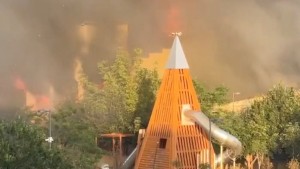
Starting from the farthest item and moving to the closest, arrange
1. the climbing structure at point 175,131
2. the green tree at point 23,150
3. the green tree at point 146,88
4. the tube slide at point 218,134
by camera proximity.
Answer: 1. the green tree at point 146,88
2. the tube slide at point 218,134
3. the climbing structure at point 175,131
4. the green tree at point 23,150

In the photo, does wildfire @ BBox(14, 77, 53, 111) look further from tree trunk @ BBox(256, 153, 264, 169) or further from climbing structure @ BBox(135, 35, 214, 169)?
climbing structure @ BBox(135, 35, 214, 169)

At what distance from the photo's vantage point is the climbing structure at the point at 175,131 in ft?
67.0

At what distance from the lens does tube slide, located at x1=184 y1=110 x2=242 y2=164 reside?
20.5m

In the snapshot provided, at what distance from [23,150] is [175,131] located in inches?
383

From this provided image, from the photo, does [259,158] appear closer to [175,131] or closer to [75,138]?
[175,131]

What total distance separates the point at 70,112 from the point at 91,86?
222 inches

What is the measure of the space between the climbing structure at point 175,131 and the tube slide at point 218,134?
33cm

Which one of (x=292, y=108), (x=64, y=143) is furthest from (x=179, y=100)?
(x=292, y=108)

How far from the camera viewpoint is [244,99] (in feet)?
116

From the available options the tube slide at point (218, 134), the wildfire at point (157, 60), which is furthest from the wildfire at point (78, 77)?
the tube slide at point (218, 134)

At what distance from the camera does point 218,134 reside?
68.9ft

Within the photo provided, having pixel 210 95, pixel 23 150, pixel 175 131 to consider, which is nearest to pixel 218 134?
pixel 175 131

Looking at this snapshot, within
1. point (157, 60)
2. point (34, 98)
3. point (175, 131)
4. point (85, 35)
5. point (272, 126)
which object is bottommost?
point (175, 131)

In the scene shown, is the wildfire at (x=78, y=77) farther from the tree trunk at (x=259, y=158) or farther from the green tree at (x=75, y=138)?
the tree trunk at (x=259, y=158)
